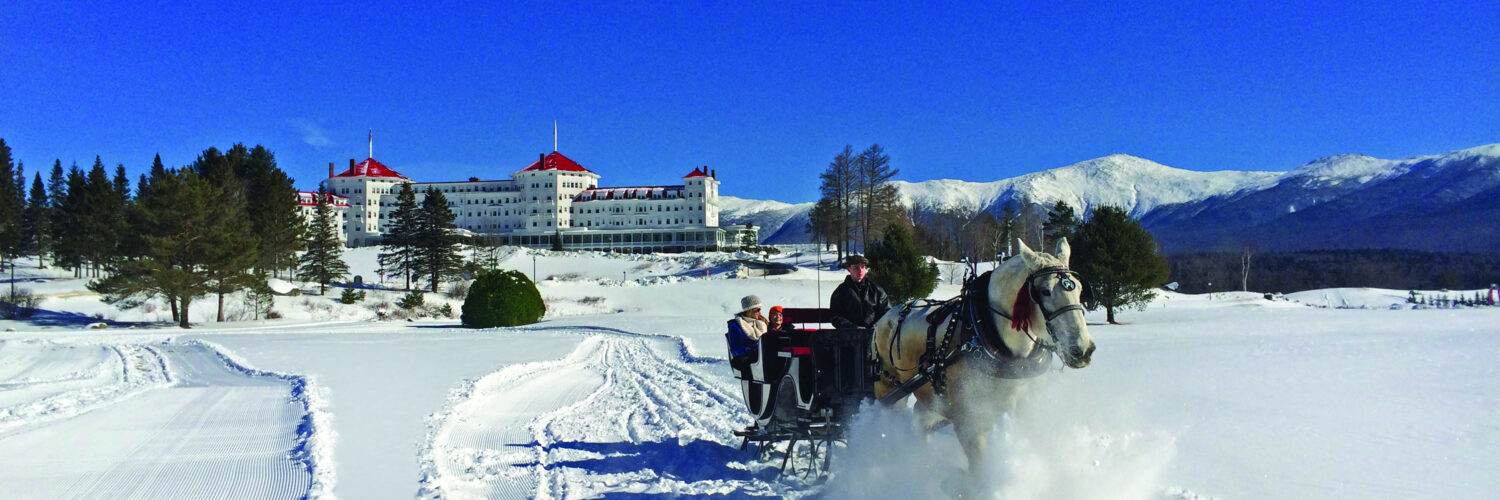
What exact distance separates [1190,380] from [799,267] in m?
60.9

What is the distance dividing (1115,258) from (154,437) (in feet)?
95.9

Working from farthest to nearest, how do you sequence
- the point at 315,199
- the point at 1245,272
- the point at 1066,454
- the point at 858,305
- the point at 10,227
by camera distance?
1. the point at 315,199
2. the point at 1245,272
3. the point at 10,227
4. the point at 858,305
5. the point at 1066,454

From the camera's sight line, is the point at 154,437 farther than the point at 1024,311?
Yes

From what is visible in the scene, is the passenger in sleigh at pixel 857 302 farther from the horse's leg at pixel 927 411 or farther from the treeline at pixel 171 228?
the treeline at pixel 171 228

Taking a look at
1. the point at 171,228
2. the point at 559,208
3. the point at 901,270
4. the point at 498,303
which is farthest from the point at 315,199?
the point at 901,270

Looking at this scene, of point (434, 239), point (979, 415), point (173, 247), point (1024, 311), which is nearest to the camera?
point (1024, 311)

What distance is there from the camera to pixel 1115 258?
3100 centimetres

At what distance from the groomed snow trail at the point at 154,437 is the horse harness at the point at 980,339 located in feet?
15.2

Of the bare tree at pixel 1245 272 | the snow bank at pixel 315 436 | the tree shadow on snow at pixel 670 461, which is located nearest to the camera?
the snow bank at pixel 315 436

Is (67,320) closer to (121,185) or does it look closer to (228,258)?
(228,258)

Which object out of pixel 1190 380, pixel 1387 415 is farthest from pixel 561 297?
pixel 1387 415

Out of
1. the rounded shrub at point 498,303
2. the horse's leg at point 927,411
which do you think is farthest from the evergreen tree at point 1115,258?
the horse's leg at point 927,411

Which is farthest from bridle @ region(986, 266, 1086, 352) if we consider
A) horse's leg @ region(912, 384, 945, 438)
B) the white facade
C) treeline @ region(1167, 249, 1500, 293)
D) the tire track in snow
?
the white facade

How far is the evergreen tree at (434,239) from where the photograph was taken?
2345 inches
